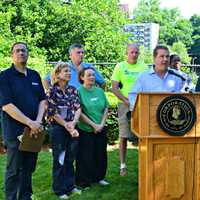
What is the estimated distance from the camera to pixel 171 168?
4.04 meters

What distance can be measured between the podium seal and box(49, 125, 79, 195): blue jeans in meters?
1.34

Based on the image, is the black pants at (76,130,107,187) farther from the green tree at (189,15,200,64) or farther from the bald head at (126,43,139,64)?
the green tree at (189,15,200,64)

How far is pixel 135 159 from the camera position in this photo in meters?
6.95

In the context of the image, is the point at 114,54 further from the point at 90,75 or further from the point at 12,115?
the point at 12,115

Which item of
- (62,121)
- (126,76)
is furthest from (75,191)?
(126,76)

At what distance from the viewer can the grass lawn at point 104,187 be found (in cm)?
510

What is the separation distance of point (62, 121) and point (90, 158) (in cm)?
77

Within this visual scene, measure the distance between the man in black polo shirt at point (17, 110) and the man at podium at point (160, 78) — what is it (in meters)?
1.08

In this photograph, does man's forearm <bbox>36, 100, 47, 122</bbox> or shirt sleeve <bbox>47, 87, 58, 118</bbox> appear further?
shirt sleeve <bbox>47, 87, 58, 118</bbox>

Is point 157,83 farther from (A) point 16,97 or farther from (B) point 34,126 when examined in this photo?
(A) point 16,97

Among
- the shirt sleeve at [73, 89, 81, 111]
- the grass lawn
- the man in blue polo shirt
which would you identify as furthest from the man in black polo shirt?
the man in blue polo shirt

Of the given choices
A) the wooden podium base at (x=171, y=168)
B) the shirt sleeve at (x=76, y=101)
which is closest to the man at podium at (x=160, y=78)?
the wooden podium base at (x=171, y=168)

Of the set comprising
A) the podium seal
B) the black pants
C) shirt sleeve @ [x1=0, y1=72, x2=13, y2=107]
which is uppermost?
shirt sleeve @ [x1=0, y1=72, x2=13, y2=107]

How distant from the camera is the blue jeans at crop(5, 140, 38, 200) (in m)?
4.32
